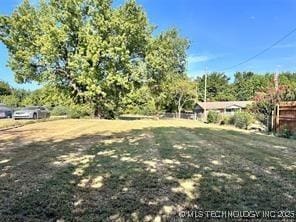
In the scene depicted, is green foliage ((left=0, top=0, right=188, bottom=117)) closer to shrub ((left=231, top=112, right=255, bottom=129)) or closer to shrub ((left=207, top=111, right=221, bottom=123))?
shrub ((left=207, top=111, right=221, bottom=123))

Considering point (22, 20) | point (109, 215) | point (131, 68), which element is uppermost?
point (22, 20)

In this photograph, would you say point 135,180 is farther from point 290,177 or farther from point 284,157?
point 284,157

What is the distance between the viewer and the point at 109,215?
4.17 metres

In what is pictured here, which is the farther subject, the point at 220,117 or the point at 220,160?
the point at 220,117

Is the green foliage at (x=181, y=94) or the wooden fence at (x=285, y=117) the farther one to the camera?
the green foliage at (x=181, y=94)

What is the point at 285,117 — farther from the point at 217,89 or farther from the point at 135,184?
the point at 217,89

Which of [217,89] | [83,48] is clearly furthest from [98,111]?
[217,89]

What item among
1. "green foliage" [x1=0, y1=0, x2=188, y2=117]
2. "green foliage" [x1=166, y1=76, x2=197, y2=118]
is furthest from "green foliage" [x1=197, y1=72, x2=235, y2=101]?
"green foliage" [x1=0, y1=0, x2=188, y2=117]

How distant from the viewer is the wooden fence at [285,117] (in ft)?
63.7

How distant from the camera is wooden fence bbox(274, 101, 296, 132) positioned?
19406 mm

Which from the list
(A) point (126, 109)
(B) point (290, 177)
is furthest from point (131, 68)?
(B) point (290, 177)

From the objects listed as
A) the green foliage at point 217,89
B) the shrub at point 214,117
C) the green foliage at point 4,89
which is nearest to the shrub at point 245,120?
the shrub at point 214,117

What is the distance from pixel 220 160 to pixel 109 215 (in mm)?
4007

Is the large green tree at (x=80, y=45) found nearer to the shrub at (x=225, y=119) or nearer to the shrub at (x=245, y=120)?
the shrub at (x=225, y=119)
